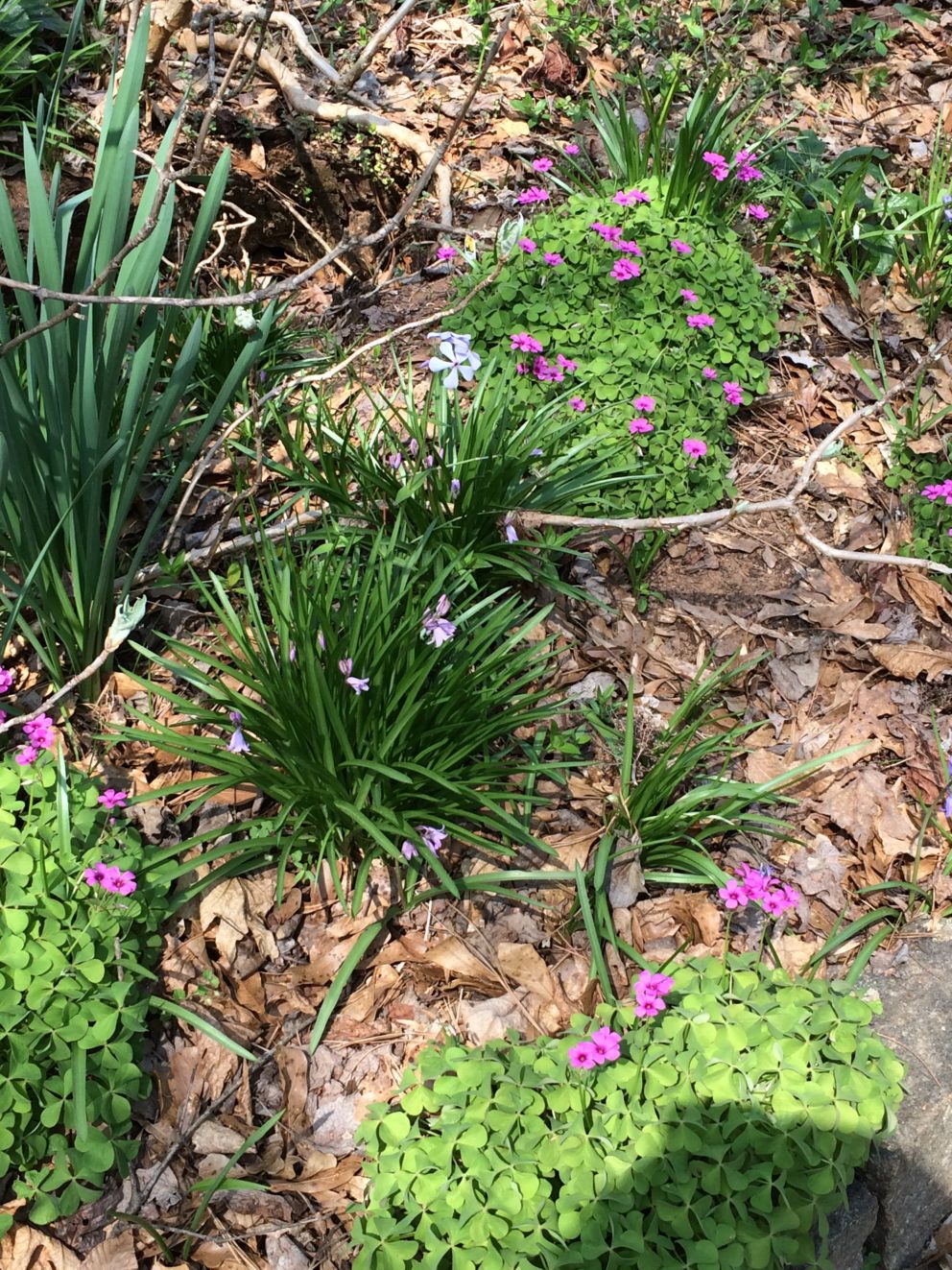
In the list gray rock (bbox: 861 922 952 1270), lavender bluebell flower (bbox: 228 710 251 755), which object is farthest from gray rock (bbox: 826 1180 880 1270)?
lavender bluebell flower (bbox: 228 710 251 755)

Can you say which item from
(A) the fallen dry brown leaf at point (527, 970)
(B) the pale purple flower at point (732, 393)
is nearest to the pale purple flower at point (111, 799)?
(A) the fallen dry brown leaf at point (527, 970)

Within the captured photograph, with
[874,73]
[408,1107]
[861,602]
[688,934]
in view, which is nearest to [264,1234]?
[408,1107]

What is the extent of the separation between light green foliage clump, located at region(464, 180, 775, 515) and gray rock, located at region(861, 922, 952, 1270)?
4.45ft

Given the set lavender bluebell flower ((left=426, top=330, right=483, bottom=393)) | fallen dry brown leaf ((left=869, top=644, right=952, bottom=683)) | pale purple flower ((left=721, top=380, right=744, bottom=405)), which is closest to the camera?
lavender bluebell flower ((left=426, top=330, right=483, bottom=393))

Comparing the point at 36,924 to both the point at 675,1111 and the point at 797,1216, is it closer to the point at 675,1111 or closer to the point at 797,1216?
the point at 675,1111

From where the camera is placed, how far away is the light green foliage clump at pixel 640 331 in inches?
112

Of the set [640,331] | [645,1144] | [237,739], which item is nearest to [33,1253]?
[237,739]

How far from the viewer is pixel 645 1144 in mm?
1637

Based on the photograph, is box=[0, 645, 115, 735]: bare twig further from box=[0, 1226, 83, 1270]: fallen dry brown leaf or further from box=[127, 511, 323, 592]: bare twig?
box=[0, 1226, 83, 1270]: fallen dry brown leaf

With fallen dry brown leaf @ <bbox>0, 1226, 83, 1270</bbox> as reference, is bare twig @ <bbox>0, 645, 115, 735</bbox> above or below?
above

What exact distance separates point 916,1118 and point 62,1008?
1554mm

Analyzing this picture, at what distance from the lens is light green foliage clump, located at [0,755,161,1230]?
5.45 ft

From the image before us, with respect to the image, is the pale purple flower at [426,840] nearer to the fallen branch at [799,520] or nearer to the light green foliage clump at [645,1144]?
the light green foliage clump at [645,1144]

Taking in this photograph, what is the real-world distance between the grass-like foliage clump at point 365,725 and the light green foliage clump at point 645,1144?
42 cm
